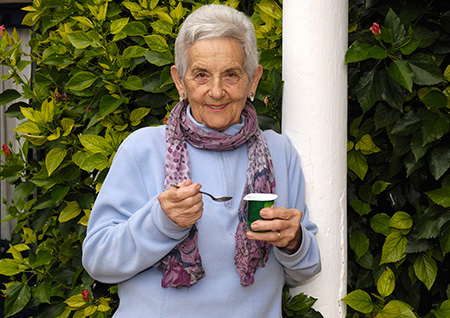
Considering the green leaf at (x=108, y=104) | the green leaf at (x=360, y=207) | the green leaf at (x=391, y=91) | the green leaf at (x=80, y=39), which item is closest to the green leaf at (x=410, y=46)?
A: the green leaf at (x=391, y=91)

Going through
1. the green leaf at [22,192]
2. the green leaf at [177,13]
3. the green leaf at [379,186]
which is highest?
Answer: the green leaf at [177,13]

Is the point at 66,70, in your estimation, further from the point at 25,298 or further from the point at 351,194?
the point at 351,194

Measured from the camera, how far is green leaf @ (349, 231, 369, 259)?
235 cm

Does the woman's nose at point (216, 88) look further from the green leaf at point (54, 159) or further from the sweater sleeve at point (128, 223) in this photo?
the green leaf at point (54, 159)

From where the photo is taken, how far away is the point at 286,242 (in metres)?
1.81

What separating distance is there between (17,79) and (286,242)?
1.66m

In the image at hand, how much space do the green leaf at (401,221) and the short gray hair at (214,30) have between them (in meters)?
0.86

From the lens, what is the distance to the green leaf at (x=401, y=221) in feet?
7.51

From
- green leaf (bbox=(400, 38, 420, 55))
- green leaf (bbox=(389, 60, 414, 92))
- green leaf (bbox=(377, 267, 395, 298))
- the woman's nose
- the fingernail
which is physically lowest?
green leaf (bbox=(377, 267, 395, 298))

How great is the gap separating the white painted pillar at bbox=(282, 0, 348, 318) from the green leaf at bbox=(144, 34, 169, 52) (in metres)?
0.54

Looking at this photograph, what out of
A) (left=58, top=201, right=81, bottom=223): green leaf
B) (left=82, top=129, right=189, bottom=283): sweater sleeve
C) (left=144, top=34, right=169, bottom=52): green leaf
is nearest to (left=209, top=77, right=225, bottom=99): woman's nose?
(left=82, top=129, right=189, bottom=283): sweater sleeve

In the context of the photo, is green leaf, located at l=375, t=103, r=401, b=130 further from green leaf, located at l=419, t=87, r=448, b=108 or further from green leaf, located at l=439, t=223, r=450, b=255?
green leaf, located at l=439, t=223, r=450, b=255

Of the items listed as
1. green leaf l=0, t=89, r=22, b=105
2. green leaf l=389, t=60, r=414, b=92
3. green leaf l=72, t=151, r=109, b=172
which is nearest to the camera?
green leaf l=389, t=60, r=414, b=92

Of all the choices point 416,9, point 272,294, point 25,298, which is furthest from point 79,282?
point 416,9
